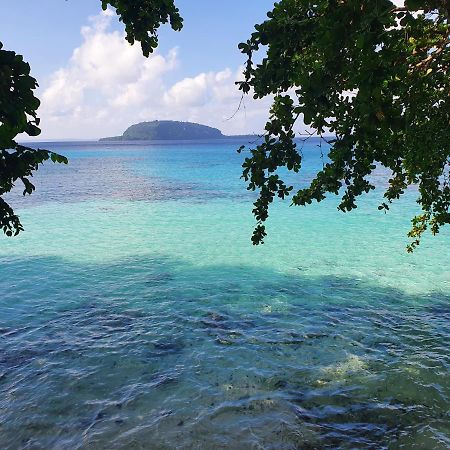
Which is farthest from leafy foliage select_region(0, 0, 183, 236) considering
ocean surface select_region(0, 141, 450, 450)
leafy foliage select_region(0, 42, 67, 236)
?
ocean surface select_region(0, 141, 450, 450)

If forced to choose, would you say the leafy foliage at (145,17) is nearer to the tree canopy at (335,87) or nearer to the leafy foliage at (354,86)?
the tree canopy at (335,87)

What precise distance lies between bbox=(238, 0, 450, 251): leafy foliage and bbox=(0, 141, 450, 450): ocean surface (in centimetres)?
470

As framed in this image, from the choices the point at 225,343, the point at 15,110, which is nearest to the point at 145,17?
the point at 15,110

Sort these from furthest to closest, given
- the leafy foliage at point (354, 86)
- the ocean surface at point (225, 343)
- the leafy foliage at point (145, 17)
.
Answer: the ocean surface at point (225, 343), the leafy foliage at point (145, 17), the leafy foliage at point (354, 86)

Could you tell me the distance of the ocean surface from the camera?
10156mm

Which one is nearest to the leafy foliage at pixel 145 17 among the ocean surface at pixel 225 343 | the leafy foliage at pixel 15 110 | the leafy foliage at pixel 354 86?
the leafy foliage at pixel 354 86

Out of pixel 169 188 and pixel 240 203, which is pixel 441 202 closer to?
pixel 240 203

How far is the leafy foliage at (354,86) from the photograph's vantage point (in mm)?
4855

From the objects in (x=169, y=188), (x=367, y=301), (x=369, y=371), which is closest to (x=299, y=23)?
(x=369, y=371)

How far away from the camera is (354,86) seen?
18.2 ft

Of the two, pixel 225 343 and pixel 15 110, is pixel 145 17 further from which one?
pixel 225 343

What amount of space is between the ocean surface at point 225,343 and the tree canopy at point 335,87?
4.62 metres

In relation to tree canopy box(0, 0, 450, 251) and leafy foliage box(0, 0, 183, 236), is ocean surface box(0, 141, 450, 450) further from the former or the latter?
leafy foliage box(0, 0, 183, 236)

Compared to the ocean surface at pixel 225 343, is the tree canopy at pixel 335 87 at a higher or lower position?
higher
